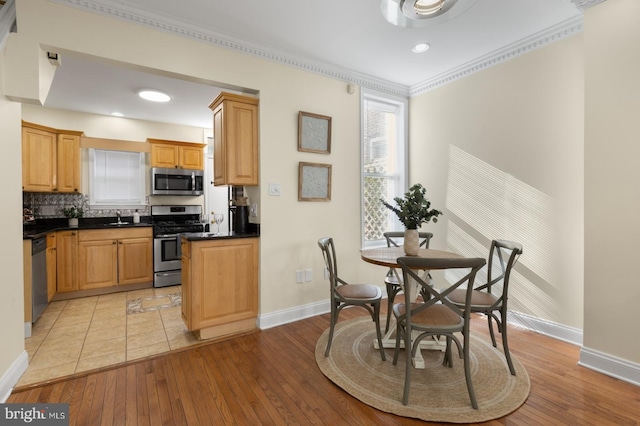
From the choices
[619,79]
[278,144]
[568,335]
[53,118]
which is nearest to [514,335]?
[568,335]

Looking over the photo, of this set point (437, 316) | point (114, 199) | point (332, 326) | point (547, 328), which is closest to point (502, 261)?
point (437, 316)

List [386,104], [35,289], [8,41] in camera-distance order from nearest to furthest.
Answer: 1. [8,41]
2. [35,289]
3. [386,104]

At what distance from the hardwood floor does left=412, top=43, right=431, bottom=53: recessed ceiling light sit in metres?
2.94

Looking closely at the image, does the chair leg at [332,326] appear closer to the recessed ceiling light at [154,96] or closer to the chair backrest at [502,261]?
the chair backrest at [502,261]

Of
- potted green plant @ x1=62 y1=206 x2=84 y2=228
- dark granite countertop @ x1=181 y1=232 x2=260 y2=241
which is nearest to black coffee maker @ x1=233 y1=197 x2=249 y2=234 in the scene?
dark granite countertop @ x1=181 y1=232 x2=260 y2=241

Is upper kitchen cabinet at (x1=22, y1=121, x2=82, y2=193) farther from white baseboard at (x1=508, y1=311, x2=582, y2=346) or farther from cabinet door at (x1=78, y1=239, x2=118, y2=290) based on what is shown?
white baseboard at (x1=508, y1=311, x2=582, y2=346)

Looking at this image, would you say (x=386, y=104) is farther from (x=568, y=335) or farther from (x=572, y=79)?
(x=568, y=335)

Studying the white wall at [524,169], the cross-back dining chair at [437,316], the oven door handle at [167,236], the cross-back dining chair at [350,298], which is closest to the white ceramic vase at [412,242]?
the cross-back dining chair at [350,298]

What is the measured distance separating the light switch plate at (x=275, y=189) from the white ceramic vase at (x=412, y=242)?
4.47ft

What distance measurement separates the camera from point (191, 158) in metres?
5.26

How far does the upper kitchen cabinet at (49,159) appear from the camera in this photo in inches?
153

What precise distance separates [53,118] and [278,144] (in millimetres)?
3857

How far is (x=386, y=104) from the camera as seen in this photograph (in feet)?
13.3

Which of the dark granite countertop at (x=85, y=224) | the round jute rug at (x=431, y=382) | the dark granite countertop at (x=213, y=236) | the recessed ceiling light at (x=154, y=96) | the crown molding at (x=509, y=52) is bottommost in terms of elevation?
the round jute rug at (x=431, y=382)
